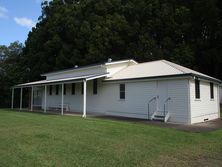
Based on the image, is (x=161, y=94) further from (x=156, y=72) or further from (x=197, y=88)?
(x=197, y=88)

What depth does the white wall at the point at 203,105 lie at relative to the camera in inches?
627

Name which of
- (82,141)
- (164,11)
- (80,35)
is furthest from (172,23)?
(82,141)

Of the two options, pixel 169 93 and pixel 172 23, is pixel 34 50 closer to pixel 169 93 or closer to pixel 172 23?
pixel 172 23

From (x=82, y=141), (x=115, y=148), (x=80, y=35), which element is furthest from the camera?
(x=80, y=35)

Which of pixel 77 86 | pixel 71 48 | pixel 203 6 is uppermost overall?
pixel 203 6

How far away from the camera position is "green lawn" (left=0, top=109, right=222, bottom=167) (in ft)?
21.7

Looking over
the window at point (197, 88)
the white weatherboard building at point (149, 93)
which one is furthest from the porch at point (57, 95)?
the window at point (197, 88)

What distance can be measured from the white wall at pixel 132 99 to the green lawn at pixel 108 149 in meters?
5.03

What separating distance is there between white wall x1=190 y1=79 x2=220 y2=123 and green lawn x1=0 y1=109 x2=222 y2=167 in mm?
5037

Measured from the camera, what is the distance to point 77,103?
25.0 metres

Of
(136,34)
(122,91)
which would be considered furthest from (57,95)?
(136,34)

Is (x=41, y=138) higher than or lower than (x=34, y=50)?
lower

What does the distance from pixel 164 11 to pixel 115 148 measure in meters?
28.0

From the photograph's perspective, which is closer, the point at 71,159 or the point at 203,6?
the point at 71,159
